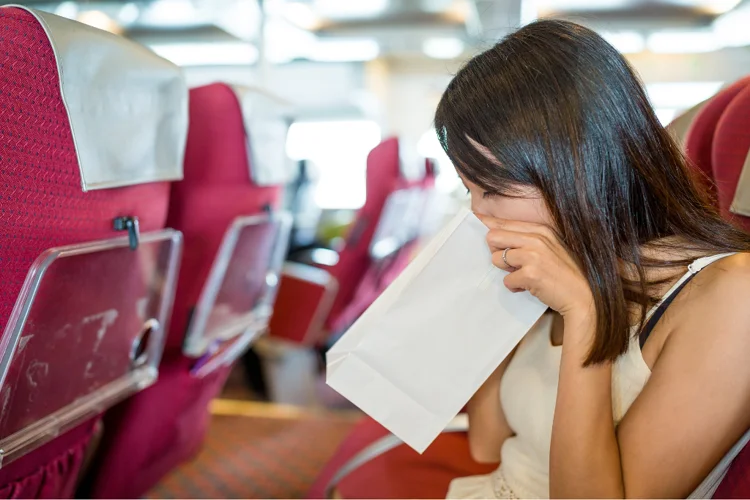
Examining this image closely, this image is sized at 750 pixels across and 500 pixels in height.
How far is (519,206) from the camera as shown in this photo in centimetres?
90

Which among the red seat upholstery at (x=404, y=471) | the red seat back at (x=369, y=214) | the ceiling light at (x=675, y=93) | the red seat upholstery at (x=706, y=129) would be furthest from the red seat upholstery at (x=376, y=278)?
the ceiling light at (x=675, y=93)

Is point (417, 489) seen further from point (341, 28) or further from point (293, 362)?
point (341, 28)

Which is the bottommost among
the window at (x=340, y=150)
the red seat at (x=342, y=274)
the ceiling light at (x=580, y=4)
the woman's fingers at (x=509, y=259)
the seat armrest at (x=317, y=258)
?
the window at (x=340, y=150)

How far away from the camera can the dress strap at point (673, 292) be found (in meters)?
0.88

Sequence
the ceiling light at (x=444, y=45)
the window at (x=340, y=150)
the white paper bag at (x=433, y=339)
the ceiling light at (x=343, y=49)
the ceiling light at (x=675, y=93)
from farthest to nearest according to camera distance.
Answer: the window at (x=340, y=150)
the ceiling light at (x=444, y=45)
the ceiling light at (x=675, y=93)
the ceiling light at (x=343, y=49)
the white paper bag at (x=433, y=339)

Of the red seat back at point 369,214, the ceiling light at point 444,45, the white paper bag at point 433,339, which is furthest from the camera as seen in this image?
the ceiling light at point 444,45

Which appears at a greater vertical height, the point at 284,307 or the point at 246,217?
the point at 246,217

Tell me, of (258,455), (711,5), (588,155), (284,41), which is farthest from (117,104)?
(711,5)

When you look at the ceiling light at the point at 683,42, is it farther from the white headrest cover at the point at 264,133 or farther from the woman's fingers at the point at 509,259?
the woman's fingers at the point at 509,259

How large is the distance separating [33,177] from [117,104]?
204 mm

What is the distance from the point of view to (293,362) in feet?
13.6

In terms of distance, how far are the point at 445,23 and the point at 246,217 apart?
367cm

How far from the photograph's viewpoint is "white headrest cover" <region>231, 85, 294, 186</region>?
158 centimetres

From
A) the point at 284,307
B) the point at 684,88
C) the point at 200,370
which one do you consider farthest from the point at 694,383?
the point at 684,88
